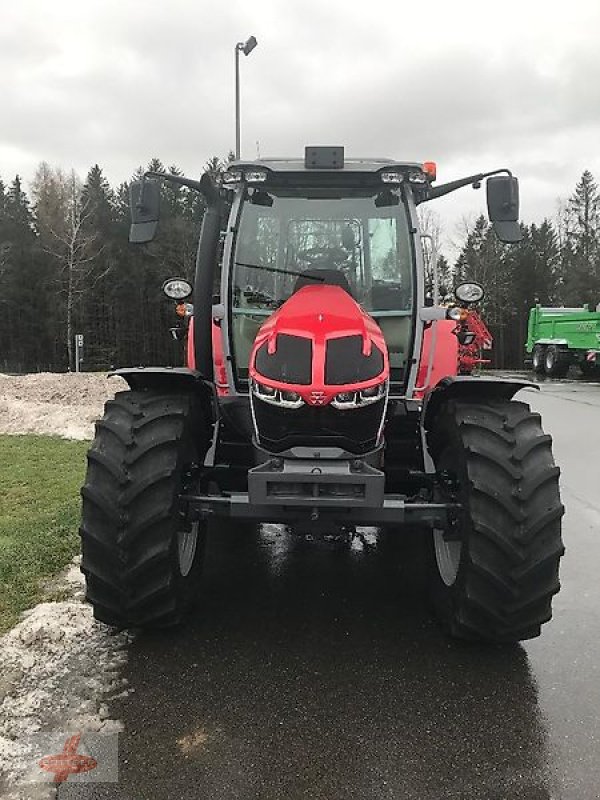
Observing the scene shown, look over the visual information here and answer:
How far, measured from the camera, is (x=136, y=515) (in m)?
3.76

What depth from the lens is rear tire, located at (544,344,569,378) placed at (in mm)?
28359

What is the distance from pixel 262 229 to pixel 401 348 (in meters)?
1.17

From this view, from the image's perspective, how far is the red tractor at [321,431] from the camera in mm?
3742

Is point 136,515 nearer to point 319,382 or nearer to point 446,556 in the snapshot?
point 319,382

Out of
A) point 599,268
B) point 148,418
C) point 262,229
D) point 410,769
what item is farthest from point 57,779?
point 599,268

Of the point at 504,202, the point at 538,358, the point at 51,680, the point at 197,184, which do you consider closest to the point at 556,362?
the point at 538,358

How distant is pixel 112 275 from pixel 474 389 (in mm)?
48560

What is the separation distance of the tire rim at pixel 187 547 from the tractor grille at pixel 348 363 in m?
1.19

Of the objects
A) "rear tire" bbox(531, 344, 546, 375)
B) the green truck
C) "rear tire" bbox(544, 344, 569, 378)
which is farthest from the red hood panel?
"rear tire" bbox(531, 344, 546, 375)

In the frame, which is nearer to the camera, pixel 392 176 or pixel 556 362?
pixel 392 176

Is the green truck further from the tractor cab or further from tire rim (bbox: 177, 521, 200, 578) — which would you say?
tire rim (bbox: 177, 521, 200, 578)

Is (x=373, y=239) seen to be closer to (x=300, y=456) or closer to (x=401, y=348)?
(x=401, y=348)

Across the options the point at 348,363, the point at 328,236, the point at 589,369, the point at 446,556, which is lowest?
the point at 589,369

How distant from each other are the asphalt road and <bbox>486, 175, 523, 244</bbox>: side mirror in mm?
2378
